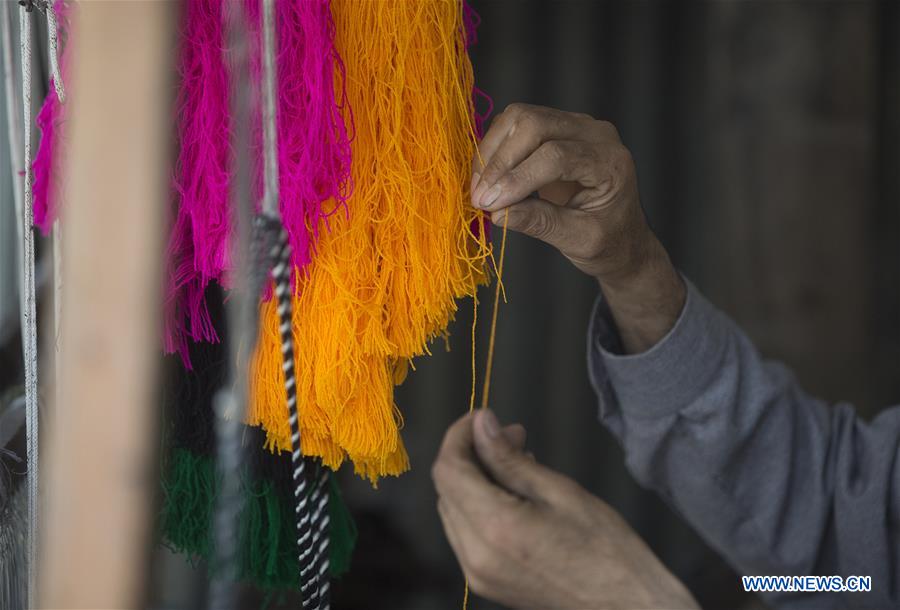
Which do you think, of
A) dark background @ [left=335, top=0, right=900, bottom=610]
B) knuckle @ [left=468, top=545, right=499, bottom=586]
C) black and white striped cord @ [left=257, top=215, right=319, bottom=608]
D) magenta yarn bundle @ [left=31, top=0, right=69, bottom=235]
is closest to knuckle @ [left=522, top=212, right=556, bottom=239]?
black and white striped cord @ [left=257, top=215, right=319, bottom=608]

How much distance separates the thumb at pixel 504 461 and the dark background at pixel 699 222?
1844mm

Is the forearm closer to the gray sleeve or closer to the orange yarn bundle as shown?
the gray sleeve

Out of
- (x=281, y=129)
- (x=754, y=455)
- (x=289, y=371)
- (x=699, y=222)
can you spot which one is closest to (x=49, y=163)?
(x=281, y=129)

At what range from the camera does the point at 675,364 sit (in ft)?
3.96

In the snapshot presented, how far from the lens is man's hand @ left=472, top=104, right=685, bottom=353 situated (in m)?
0.88

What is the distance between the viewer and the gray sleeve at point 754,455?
1208 mm

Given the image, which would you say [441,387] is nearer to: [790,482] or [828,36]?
[790,482]

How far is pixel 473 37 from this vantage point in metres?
0.95

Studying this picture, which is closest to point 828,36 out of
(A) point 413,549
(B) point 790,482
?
(B) point 790,482

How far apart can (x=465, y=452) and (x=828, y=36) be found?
8.46ft

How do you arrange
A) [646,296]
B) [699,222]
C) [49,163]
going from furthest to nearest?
[699,222], [646,296], [49,163]

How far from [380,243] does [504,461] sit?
12.0 inches

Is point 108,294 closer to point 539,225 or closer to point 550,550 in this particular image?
point 550,550

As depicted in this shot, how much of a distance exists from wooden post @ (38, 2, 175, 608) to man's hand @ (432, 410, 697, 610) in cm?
24
